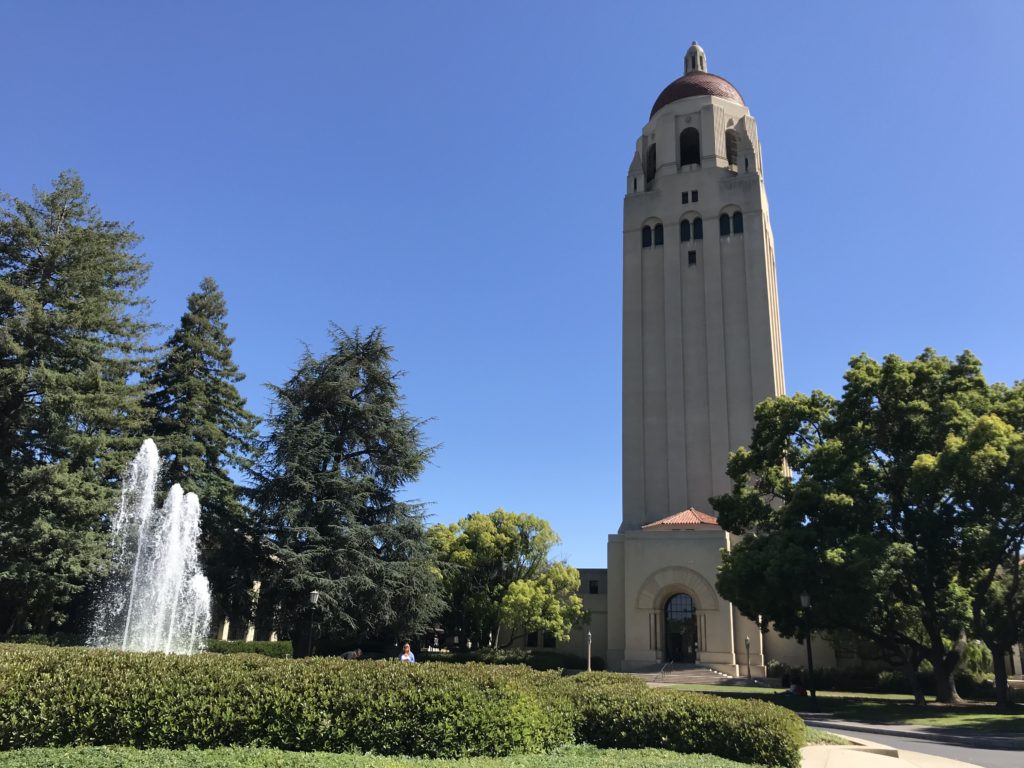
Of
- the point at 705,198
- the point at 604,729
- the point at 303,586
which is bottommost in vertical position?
the point at 604,729

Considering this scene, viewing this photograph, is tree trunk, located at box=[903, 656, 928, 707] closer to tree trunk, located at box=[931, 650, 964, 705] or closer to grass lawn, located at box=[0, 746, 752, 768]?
tree trunk, located at box=[931, 650, 964, 705]

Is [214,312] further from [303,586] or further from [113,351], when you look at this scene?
[303,586]

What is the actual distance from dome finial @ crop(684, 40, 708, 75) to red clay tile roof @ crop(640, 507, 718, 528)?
36901 millimetres

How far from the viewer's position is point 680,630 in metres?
37.8

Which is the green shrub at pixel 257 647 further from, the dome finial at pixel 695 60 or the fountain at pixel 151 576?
the dome finial at pixel 695 60

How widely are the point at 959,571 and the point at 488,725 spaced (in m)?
19.8

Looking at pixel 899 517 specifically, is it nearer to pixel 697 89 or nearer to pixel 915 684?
pixel 915 684

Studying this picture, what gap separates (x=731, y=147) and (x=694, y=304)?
1337cm

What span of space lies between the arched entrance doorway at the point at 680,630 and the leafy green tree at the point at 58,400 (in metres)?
27.2

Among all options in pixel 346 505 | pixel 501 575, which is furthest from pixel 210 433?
pixel 501 575

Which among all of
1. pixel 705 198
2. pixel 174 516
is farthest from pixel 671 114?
pixel 174 516

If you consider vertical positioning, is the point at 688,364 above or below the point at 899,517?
above

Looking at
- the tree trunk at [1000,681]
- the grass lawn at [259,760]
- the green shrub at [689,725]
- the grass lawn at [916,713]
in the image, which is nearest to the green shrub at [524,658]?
the grass lawn at [916,713]

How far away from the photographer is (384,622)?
2847cm
